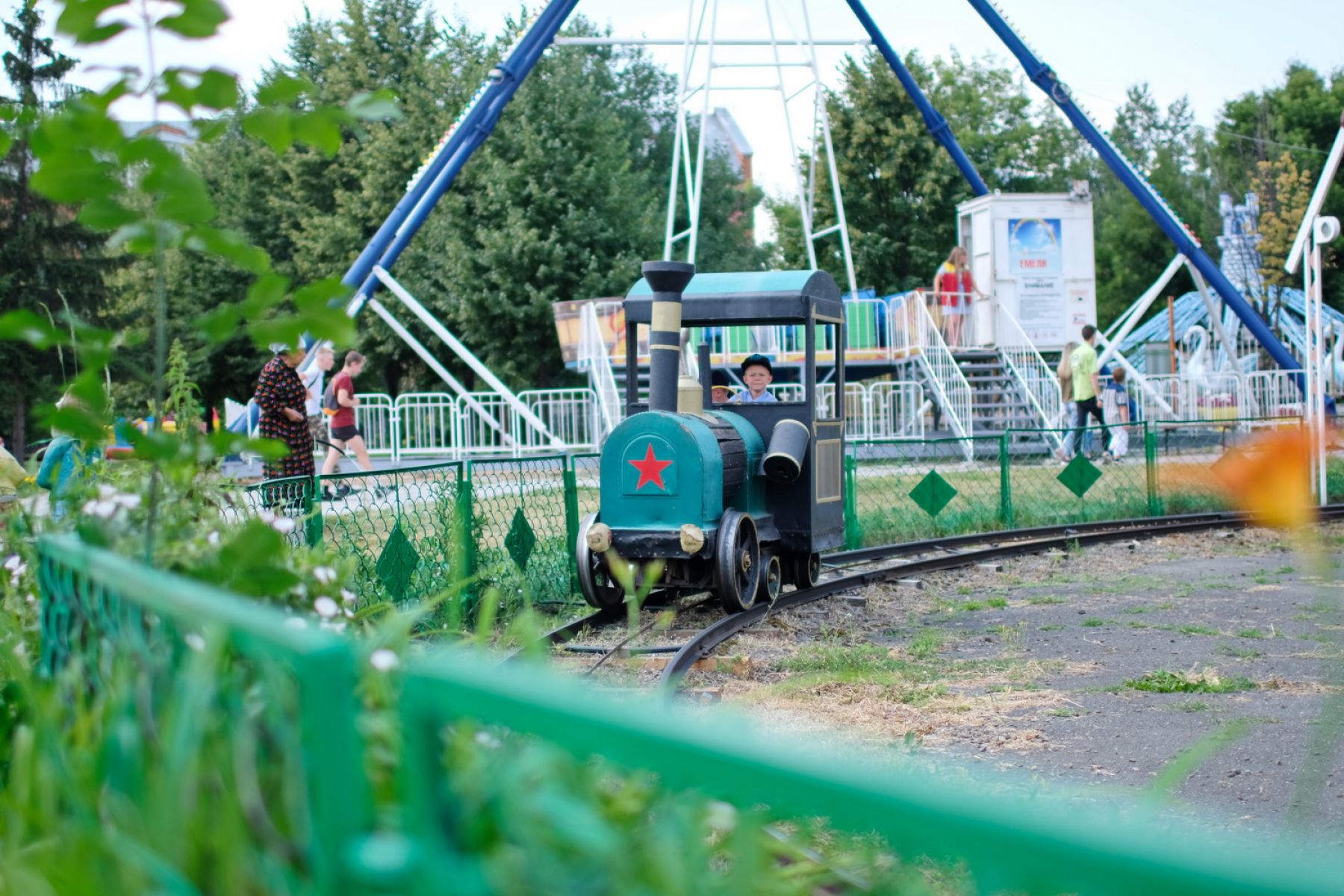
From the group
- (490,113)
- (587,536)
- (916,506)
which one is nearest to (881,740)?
(587,536)

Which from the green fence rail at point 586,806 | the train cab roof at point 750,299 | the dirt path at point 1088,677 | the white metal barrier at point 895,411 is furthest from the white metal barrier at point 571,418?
the green fence rail at point 586,806

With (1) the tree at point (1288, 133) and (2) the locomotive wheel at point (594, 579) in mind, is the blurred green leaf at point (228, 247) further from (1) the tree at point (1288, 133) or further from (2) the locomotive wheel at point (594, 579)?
(1) the tree at point (1288, 133)

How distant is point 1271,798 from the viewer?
15.1 ft

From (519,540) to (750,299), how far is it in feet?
7.68

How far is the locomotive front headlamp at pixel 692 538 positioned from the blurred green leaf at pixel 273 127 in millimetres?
5847

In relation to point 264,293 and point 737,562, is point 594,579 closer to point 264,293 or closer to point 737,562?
point 737,562

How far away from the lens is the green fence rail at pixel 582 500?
7594mm

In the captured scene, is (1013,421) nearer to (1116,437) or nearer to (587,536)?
(1116,437)

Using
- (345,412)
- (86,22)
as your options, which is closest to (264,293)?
(86,22)

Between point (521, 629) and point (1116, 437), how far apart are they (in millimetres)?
15632

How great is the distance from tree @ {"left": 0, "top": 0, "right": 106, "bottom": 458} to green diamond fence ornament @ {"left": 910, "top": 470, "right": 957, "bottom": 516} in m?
21.0

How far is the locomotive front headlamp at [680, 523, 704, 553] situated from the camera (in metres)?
8.09

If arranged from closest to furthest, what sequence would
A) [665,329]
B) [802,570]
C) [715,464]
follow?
1. [715,464]
2. [665,329]
3. [802,570]

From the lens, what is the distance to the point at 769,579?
9.17m
